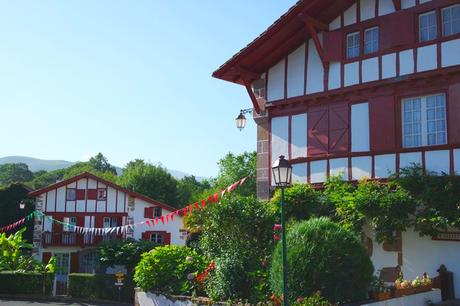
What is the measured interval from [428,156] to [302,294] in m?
5.72

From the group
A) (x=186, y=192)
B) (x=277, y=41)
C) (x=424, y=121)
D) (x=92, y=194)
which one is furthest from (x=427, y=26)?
(x=186, y=192)

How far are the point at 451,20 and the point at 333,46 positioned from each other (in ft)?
9.72

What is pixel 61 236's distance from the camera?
33.3 meters

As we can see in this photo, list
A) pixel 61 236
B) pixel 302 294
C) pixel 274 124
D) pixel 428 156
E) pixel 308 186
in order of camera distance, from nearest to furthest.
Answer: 1. pixel 302 294
2. pixel 428 156
3. pixel 308 186
4. pixel 274 124
5. pixel 61 236

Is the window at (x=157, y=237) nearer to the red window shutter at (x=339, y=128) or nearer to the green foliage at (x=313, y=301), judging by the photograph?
the red window shutter at (x=339, y=128)

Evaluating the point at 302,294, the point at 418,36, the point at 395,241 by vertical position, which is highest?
the point at 418,36

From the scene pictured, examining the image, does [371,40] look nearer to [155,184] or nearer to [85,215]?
[85,215]

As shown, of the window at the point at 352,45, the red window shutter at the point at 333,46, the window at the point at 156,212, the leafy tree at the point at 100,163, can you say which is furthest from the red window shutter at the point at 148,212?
the leafy tree at the point at 100,163

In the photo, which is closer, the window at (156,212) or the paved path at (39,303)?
the paved path at (39,303)

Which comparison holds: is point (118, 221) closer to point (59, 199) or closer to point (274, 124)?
point (59, 199)

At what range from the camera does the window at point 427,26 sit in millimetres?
12944

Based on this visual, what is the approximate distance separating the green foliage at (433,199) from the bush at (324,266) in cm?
348

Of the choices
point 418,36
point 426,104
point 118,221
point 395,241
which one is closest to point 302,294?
point 395,241

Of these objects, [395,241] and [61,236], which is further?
[61,236]
